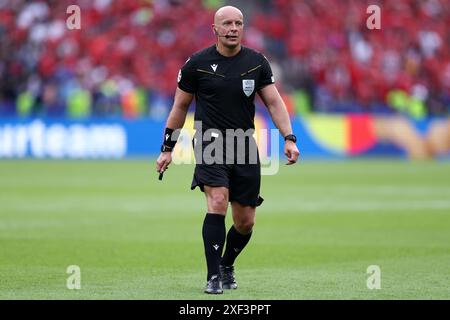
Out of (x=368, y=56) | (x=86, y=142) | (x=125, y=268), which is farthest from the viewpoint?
(x=368, y=56)

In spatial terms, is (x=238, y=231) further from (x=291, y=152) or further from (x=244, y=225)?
(x=291, y=152)

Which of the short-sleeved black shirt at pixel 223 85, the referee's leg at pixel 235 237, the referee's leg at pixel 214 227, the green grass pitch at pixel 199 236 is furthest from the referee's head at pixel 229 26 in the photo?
the green grass pitch at pixel 199 236

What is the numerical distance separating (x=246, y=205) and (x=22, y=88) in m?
24.4

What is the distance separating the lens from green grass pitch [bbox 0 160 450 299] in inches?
367

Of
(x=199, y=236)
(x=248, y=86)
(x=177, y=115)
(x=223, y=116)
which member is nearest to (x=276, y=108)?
(x=248, y=86)

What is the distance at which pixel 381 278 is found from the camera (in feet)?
32.3

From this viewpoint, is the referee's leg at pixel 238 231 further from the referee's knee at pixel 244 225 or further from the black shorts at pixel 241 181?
the black shorts at pixel 241 181

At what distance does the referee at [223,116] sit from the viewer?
890 cm

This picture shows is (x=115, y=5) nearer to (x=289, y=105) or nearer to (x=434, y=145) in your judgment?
(x=289, y=105)

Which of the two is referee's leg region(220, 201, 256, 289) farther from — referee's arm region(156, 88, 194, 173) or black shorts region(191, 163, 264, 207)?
referee's arm region(156, 88, 194, 173)

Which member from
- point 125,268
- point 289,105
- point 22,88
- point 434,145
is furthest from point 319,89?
point 125,268

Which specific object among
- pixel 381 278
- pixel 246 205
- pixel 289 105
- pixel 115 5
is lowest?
pixel 381 278

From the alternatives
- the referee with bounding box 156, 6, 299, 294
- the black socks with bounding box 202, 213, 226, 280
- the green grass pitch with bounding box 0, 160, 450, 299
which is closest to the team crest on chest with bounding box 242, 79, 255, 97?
the referee with bounding box 156, 6, 299, 294

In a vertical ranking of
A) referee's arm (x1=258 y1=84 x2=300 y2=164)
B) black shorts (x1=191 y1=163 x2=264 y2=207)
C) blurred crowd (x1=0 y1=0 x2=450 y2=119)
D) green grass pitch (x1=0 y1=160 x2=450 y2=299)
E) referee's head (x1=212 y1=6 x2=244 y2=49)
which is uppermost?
blurred crowd (x1=0 y1=0 x2=450 y2=119)
